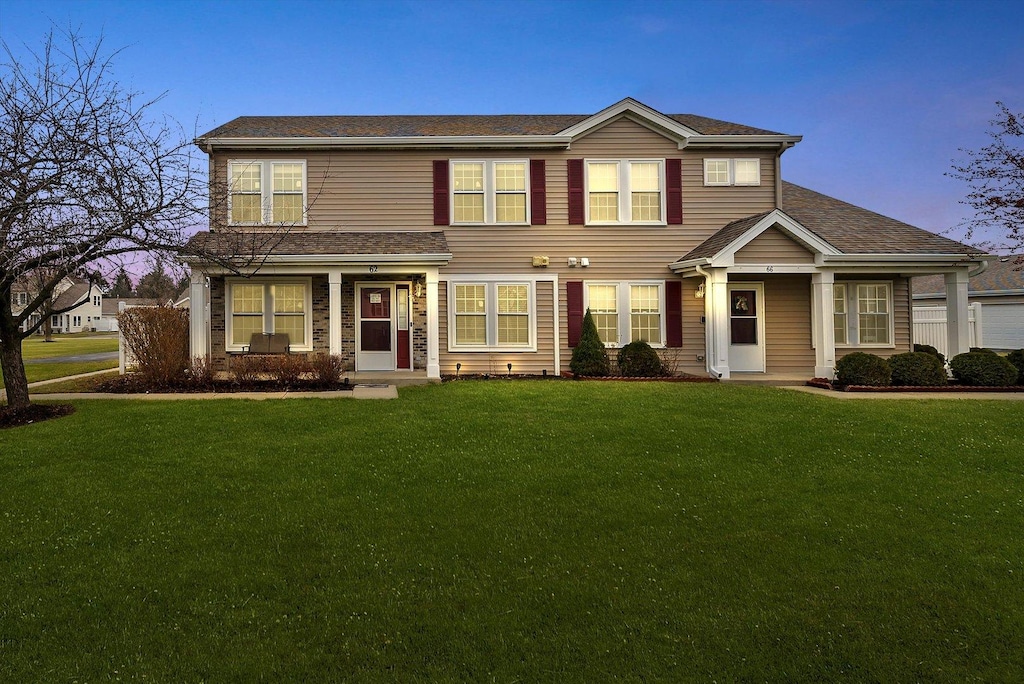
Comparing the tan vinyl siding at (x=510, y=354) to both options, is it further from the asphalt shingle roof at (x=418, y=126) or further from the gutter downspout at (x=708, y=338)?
the asphalt shingle roof at (x=418, y=126)

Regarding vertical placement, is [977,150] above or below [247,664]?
above

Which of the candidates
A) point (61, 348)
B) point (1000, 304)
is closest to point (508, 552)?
point (1000, 304)

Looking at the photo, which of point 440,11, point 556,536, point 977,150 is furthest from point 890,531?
point 440,11

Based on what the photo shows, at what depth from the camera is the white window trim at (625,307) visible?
14.3 meters

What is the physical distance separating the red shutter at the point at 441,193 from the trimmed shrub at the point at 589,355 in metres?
4.46

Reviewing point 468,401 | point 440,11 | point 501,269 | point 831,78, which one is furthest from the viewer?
point 831,78

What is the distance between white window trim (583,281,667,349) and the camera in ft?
46.8

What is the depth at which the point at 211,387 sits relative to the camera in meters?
10.9

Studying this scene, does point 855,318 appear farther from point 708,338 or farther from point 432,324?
point 432,324

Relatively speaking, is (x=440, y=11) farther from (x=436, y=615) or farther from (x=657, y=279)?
(x=436, y=615)

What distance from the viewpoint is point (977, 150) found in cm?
1298

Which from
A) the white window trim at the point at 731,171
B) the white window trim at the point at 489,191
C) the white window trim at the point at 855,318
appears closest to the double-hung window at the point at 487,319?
the white window trim at the point at 489,191

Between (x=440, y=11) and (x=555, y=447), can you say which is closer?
(x=555, y=447)

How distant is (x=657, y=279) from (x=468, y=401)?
7.19 meters
